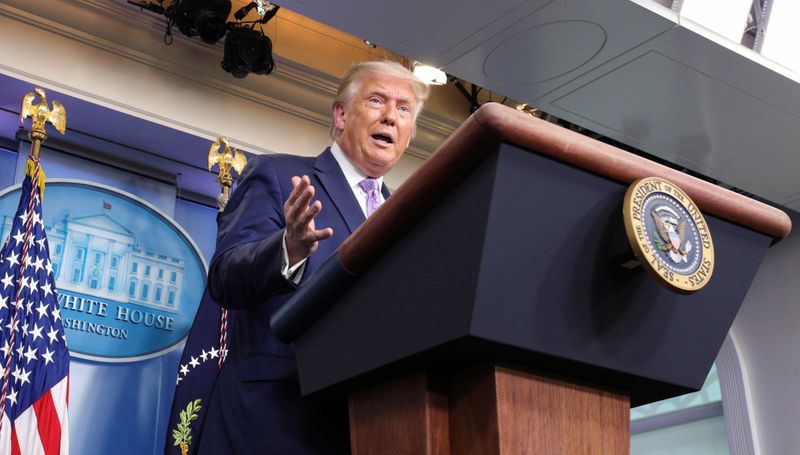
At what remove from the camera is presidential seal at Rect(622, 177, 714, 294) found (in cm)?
104

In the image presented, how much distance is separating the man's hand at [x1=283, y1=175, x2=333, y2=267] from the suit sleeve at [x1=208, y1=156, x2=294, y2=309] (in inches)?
1.4

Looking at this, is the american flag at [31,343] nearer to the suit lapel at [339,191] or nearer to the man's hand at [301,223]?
the suit lapel at [339,191]

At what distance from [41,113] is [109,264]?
871mm

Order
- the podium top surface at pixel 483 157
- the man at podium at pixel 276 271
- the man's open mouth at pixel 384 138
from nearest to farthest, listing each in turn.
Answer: the podium top surface at pixel 483 157
the man at podium at pixel 276 271
the man's open mouth at pixel 384 138

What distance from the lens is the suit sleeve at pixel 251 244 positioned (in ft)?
4.64

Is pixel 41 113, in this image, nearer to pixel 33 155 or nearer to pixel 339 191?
pixel 33 155

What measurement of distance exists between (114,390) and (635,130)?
9.08ft

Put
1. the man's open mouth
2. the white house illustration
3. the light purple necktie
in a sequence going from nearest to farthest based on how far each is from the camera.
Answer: the light purple necktie → the man's open mouth → the white house illustration

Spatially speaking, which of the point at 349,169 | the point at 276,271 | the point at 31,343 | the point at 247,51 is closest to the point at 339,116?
the point at 349,169

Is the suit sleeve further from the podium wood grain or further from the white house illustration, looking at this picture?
the white house illustration

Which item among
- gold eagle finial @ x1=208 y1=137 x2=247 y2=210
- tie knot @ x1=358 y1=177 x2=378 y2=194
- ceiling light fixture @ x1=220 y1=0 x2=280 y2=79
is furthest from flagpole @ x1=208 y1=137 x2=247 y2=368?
tie knot @ x1=358 y1=177 x2=378 y2=194

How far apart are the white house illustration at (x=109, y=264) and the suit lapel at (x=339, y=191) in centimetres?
311

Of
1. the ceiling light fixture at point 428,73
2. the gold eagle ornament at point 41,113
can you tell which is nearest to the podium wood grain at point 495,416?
the gold eagle ornament at point 41,113

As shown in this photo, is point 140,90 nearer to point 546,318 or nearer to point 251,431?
point 251,431
